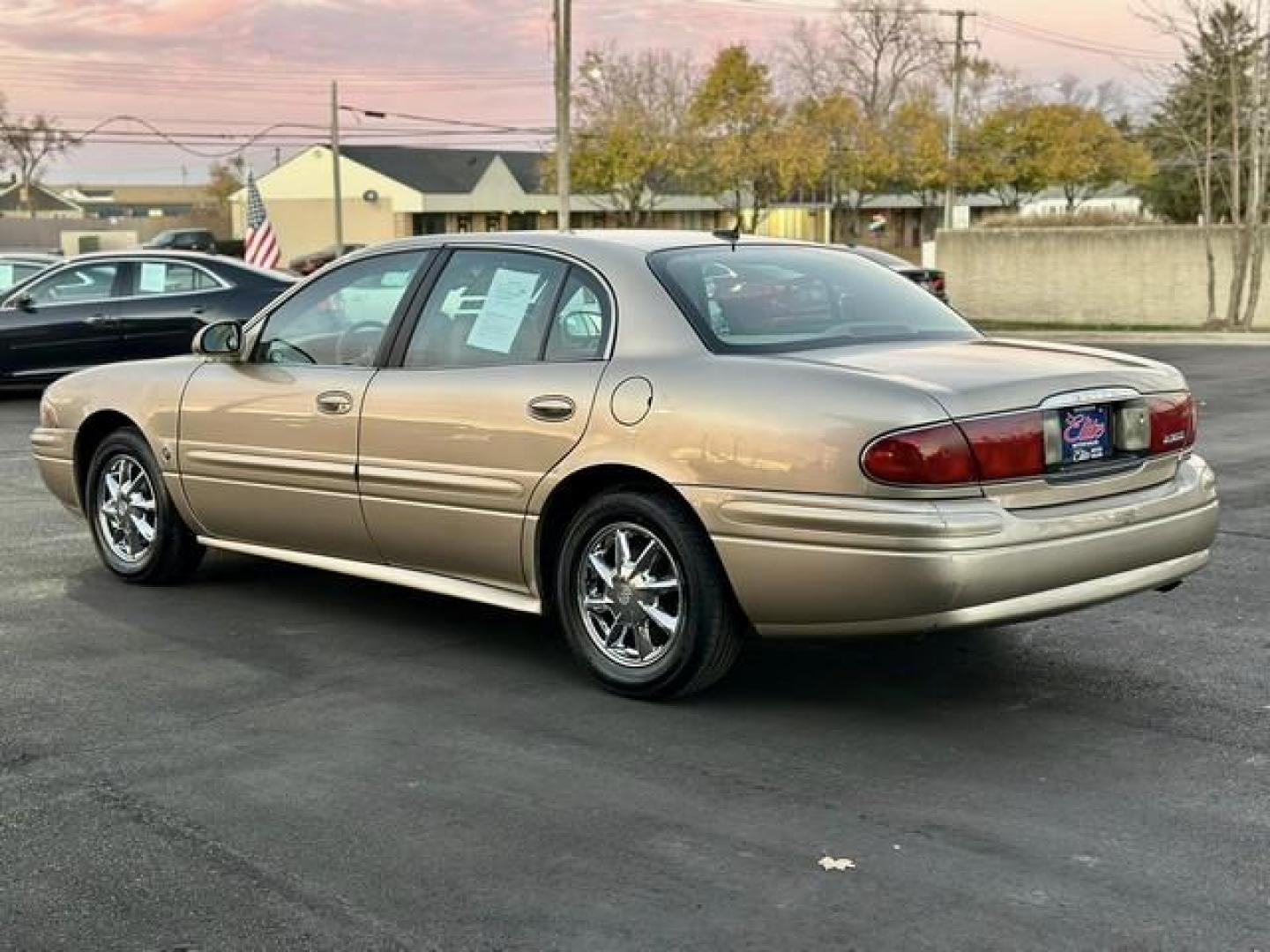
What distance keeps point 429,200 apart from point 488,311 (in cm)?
7188

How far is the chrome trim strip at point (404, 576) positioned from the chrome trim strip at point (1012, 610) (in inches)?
41.6

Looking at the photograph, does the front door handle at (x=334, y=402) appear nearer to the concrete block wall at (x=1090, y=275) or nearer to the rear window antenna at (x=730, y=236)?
the rear window antenna at (x=730, y=236)

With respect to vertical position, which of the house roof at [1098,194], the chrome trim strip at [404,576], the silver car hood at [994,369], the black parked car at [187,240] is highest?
the house roof at [1098,194]

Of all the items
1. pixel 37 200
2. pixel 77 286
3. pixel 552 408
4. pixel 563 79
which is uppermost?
pixel 37 200

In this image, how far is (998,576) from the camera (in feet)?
15.1

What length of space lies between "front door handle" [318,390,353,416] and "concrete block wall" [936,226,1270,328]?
26.7 m

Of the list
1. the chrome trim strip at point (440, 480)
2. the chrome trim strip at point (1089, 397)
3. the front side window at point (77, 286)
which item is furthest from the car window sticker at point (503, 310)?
the front side window at point (77, 286)

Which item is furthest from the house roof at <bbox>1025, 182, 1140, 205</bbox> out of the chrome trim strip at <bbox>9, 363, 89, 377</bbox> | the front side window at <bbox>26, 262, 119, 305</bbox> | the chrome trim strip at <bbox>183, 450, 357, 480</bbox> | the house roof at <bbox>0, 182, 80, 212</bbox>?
the chrome trim strip at <bbox>183, 450, 357, 480</bbox>

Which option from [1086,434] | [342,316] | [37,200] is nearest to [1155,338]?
[342,316]

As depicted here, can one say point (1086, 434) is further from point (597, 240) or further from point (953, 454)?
point (597, 240)

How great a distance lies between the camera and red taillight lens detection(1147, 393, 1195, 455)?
5.16 meters

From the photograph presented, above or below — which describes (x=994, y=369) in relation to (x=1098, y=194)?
below

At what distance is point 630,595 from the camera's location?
5.22 meters

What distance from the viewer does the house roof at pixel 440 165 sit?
77188mm
